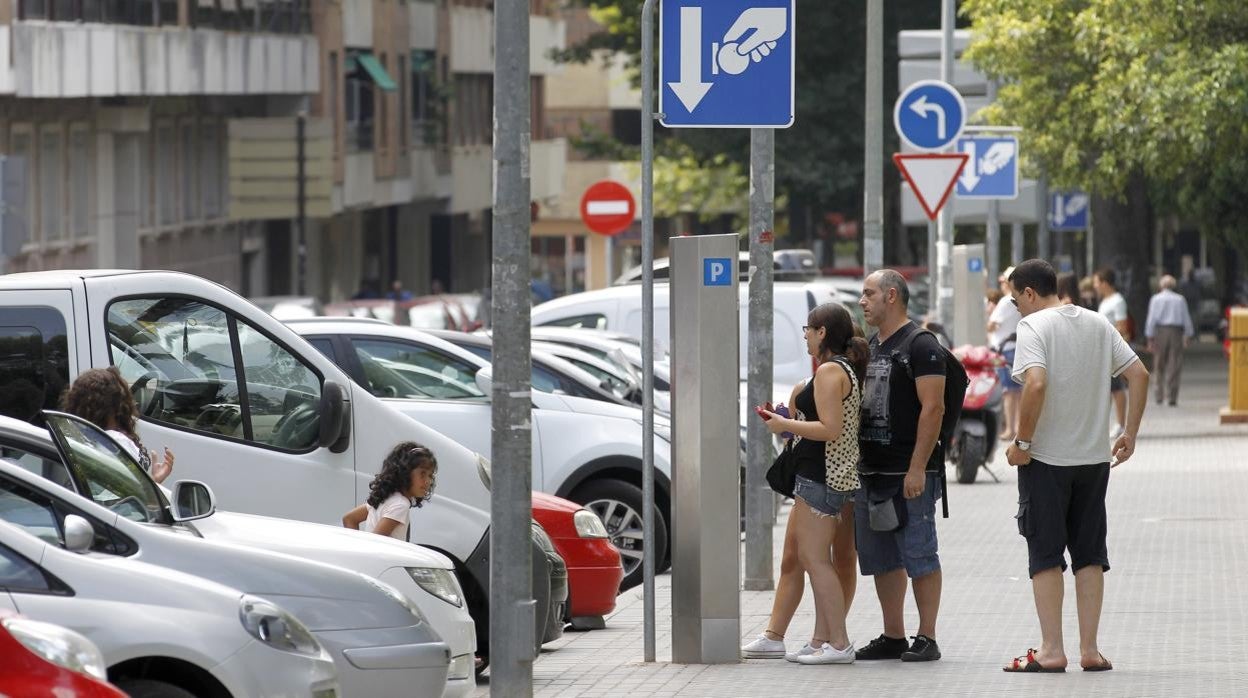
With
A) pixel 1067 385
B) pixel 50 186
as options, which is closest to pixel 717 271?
pixel 1067 385

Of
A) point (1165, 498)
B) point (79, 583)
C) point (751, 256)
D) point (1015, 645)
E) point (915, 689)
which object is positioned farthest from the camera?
point (1165, 498)

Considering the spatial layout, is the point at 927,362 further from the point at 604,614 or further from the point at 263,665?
the point at 263,665

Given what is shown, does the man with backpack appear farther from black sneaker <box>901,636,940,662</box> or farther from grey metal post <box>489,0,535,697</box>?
grey metal post <box>489,0,535,697</box>

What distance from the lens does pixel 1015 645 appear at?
36.8 ft

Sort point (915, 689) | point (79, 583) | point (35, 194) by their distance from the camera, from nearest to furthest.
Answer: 1. point (79, 583)
2. point (915, 689)
3. point (35, 194)

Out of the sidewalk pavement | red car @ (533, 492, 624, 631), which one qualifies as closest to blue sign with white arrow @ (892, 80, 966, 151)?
the sidewalk pavement

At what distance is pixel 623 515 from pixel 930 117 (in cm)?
780

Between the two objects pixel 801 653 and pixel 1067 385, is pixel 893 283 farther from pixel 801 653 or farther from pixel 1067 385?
pixel 801 653

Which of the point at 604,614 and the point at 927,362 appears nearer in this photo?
the point at 927,362

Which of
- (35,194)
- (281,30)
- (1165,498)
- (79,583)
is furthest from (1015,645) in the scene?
(281,30)

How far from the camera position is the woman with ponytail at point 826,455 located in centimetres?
1023

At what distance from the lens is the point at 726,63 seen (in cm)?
1116

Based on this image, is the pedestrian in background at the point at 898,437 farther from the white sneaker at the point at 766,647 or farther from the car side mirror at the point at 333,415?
the car side mirror at the point at 333,415

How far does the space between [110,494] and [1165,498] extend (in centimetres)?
1275
